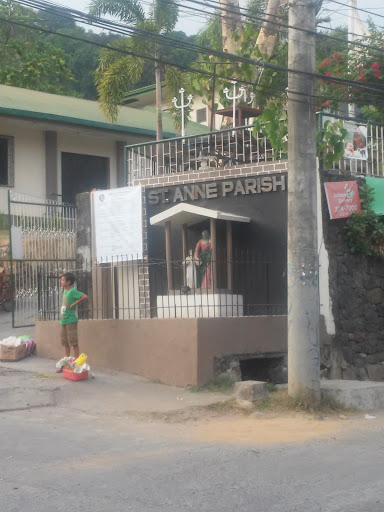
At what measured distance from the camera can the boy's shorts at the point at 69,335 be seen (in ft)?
38.4

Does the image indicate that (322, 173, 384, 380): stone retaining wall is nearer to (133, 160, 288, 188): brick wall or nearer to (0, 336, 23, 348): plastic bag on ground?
(133, 160, 288, 188): brick wall

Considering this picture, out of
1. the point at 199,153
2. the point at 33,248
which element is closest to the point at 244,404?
the point at 199,153

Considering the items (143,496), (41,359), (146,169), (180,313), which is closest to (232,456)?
(143,496)

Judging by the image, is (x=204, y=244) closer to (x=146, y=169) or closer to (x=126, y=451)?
(x=146, y=169)

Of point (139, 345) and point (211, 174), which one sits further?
point (211, 174)

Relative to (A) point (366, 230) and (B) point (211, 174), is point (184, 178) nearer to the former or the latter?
(B) point (211, 174)

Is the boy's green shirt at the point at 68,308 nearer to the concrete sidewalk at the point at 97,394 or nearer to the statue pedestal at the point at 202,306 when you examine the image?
the concrete sidewalk at the point at 97,394

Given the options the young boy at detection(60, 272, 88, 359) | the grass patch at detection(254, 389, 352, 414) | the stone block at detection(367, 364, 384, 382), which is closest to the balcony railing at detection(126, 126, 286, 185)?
the young boy at detection(60, 272, 88, 359)

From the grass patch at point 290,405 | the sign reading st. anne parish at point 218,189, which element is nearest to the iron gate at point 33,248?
the sign reading st. anne parish at point 218,189

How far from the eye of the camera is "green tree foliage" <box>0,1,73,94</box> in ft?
104

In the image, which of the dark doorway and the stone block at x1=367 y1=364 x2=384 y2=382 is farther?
the dark doorway

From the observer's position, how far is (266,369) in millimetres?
12359

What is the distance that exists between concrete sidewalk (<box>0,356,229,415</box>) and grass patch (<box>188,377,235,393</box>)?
137 millimetres

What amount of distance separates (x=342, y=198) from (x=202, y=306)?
3035 mm
